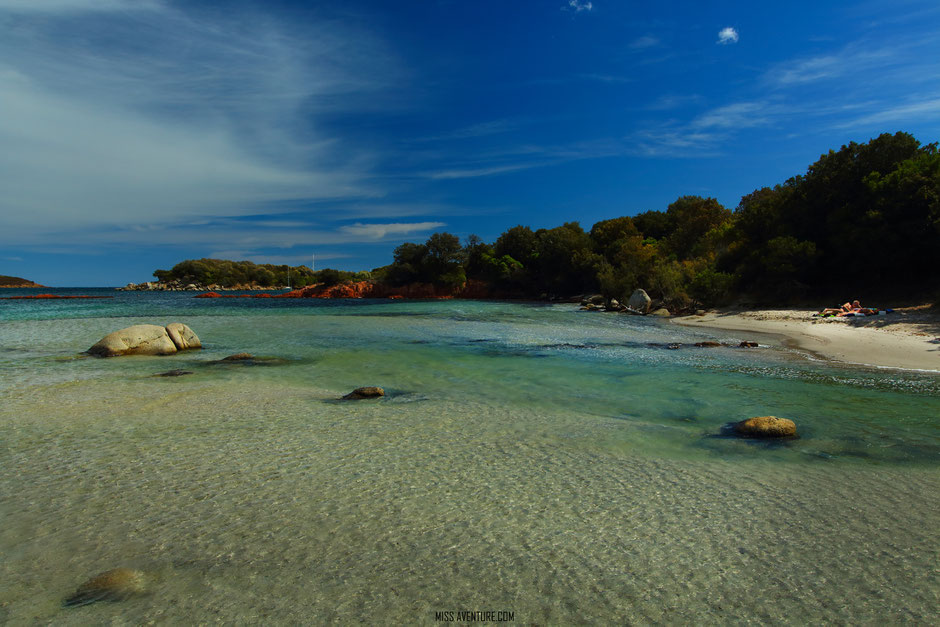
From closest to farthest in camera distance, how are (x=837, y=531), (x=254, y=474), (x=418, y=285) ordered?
1. (x=837, y=531)
2. (x=254, y=474)
3. (x=418, y=285)

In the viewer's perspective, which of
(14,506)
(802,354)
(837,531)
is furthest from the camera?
(802,354)

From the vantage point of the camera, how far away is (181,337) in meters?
17.2

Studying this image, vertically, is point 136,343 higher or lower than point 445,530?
higher

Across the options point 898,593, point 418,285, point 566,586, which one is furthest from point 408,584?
point 418,285

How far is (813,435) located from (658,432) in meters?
2.36

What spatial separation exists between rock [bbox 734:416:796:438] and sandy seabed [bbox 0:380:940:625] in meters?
1.08

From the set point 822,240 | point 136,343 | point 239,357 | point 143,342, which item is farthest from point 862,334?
point 136,343

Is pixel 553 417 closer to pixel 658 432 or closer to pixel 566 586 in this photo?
pixel 658 432

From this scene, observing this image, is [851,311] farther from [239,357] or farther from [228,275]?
[228,275]

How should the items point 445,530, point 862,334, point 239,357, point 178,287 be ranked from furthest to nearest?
point 178,287, point 862,334, point 239,357, point 445,530

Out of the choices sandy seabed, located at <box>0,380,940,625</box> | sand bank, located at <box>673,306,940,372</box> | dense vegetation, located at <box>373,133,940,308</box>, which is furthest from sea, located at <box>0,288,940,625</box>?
dense vegetation, located at <box>373,133,940,308</box>

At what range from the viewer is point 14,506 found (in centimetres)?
463

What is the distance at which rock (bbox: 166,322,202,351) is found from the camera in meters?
16.9

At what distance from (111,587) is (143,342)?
1522 centimetres
